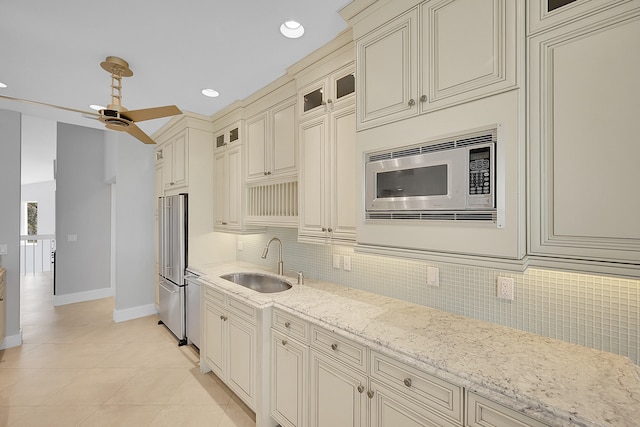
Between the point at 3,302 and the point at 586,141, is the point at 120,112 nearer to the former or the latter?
the point at 586,141

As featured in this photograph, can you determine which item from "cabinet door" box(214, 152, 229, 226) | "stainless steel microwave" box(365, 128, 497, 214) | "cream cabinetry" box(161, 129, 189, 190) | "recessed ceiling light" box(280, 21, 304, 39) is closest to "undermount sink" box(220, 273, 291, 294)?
"cabinet door" box(214, 152, 229, 226)

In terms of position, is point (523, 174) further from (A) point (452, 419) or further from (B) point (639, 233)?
(A) point (452, 419)

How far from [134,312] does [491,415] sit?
4.75 metres

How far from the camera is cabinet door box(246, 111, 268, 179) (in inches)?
112

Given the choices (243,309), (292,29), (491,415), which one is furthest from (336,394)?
(292,29)

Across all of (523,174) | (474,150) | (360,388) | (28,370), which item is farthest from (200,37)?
(28,370)

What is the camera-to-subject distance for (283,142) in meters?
2.62

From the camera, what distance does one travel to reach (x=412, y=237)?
1476 millimetres

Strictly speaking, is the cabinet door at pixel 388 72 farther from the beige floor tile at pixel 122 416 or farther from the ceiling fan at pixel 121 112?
the beige floor tile at pixel 122 416

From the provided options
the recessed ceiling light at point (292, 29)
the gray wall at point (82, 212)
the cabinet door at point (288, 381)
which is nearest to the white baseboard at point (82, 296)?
the gray wall at point (82, 212)

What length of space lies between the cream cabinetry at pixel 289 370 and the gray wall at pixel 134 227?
3376mm

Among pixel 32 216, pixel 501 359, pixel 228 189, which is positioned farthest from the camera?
pixel 32 216

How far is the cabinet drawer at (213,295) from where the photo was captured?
2563 millimetres

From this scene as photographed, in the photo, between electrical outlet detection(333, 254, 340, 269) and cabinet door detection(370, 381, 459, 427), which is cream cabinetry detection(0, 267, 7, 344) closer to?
electrical outlet detection(333, 254, 340, 269)
